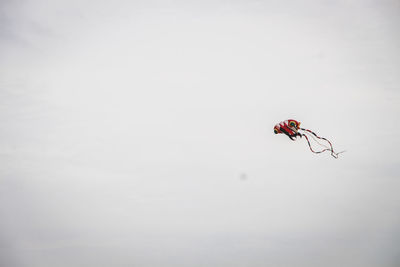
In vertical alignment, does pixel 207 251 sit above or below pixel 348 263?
above

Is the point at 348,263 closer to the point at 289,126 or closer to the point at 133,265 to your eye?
the point at 133,265

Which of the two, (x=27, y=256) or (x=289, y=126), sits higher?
(x=27, y=256)

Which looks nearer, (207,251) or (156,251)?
(207,251)

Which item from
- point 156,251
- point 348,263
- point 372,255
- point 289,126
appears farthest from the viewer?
point 156,251

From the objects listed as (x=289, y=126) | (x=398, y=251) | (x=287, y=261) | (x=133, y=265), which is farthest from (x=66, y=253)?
(x=289, y=126)

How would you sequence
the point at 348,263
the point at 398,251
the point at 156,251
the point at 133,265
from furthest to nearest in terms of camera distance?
the point at 156,251
the point at 133,265
the point at 398,251
the point at 348,263

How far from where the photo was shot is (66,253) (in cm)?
19650

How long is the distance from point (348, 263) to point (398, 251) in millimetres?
36448

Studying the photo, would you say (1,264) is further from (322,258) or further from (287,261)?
(322,258)

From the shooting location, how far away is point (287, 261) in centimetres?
14138

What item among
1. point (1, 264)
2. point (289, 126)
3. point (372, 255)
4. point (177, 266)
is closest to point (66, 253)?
point (1, 264)

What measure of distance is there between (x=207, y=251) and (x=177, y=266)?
1762 centimetres

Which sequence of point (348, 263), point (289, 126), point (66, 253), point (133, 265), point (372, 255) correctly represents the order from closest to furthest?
point (289, 126) → point (348, 263) → point (372, 255) → point (133, 265) → point (66, 253)

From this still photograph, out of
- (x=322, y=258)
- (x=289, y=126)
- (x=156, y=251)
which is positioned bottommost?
(x=289, y=126)
